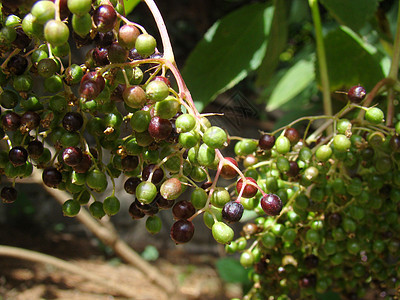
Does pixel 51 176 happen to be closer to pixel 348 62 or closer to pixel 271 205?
pixel 271 205

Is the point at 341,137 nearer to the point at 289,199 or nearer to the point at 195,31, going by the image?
the point at 289,199

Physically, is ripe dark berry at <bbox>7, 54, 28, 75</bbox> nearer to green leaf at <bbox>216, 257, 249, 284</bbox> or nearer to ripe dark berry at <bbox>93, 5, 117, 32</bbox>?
ripe dark berry at <bbox>93, 5, 117, 32</bbox>

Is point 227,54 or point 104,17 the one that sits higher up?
point 104,17

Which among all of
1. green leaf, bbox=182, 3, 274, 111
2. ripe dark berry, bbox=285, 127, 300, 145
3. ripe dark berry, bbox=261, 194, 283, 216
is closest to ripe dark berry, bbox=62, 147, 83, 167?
ripe dark berry, bbox=261, 194, 283, 216

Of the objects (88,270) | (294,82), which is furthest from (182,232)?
(88,270)

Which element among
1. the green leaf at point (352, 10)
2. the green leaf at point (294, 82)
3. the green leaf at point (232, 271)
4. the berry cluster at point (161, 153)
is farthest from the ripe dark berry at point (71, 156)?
the green leaf at point (232, 271)
